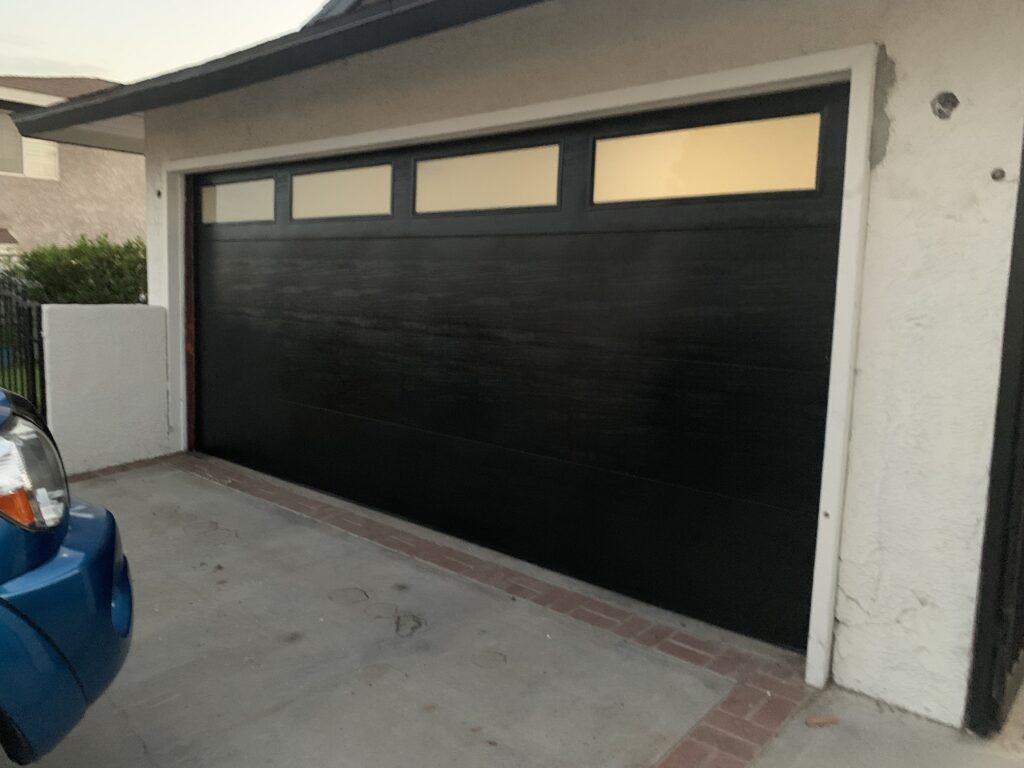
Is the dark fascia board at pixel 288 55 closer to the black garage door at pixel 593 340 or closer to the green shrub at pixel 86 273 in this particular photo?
the black garage door at pixel 593 340

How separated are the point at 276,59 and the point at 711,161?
2.59 metres

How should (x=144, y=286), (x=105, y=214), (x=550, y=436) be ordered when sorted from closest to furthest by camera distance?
1. (x=550, y=436)
2. (x=144, y=286)
3. (x=105, y=214)

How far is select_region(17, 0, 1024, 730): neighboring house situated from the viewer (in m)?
2.86

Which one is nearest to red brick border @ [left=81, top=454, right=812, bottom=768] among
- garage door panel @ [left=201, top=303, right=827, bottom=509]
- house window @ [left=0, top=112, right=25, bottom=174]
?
garage door panel @ [left=201, top=303, right=827, bottom=509]

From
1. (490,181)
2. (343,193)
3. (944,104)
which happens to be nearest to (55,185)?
(343,193)

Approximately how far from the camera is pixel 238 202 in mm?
6547

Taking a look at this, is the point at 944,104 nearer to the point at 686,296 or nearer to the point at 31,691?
the point at 686,296

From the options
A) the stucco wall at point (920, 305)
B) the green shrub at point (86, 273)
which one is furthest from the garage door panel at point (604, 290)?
the green shrub at point (86, 273)

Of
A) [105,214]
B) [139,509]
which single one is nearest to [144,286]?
[139,509]

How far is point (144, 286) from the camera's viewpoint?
36.2 ft

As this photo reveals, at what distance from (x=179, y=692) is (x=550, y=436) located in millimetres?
2199

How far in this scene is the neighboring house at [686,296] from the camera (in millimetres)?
2857

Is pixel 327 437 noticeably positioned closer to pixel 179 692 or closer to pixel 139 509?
pixel 139 509

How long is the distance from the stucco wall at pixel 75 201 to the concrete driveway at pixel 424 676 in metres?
14.3
